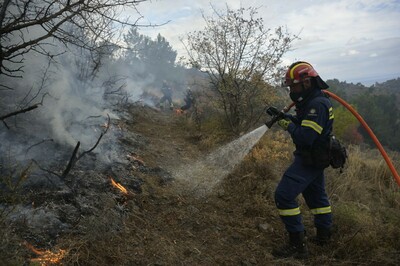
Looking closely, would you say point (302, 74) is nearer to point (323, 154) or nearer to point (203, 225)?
point (323, 154)

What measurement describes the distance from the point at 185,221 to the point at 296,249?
1529 millimetres

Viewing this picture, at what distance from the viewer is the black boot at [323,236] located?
3.94 meters

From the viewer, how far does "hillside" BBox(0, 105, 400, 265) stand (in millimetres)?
3168

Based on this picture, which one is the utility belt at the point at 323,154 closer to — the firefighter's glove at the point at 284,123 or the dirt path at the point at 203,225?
the firefighter's glove at the point at 284,123

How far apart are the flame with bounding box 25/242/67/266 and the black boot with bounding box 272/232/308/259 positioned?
2403mm

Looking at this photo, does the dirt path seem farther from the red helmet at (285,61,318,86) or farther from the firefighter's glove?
the red helmet at (285,61,318,86)

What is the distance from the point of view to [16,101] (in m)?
5.70

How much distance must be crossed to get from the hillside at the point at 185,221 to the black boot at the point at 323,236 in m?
0.09

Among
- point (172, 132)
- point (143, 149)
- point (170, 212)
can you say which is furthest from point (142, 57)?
point (170, 212)

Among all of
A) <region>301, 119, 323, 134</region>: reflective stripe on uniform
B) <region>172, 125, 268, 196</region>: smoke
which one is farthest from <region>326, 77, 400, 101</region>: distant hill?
<region>301, 119, 323, 134</region>: reflective stripe on uniform

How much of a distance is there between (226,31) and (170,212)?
573 cm

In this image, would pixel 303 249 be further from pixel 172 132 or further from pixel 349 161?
pixel 172 132

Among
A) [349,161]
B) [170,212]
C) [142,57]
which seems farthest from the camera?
[142,57]

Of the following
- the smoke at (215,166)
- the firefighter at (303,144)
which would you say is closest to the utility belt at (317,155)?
the firefighter at (303,144)
